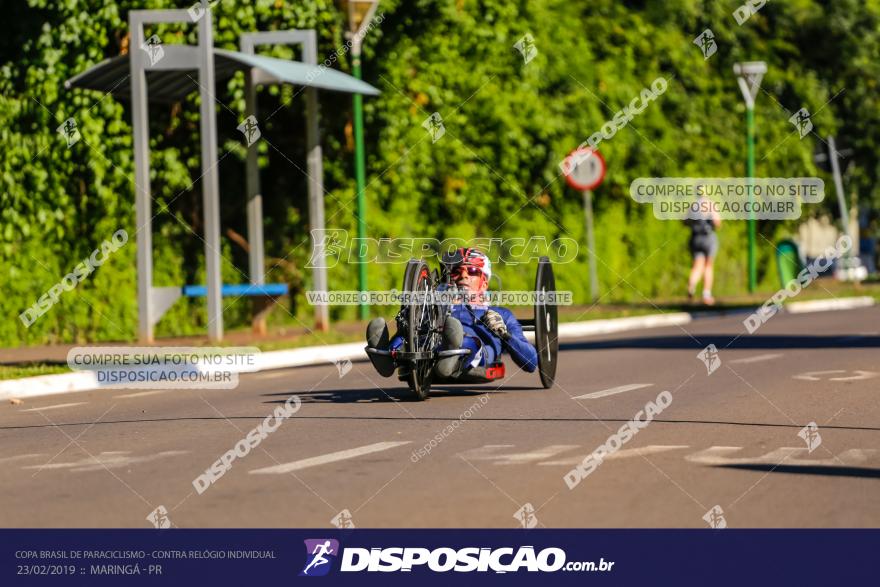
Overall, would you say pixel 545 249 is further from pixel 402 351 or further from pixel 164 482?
pixel 164 482

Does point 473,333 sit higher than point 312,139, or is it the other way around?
point 312,139

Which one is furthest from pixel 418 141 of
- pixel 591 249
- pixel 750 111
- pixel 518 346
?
pixel 518 346

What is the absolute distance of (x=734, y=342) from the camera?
2080cm

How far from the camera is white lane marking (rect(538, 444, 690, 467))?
32.0 ft

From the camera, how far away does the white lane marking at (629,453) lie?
32.0ft

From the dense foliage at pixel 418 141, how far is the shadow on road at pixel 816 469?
1399cm

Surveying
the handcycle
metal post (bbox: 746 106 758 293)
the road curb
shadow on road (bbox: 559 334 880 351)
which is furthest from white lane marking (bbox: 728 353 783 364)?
metal post (bbox: 746 106 758 293)

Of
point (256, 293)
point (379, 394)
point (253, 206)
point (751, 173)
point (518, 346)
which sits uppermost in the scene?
point (751, 173)

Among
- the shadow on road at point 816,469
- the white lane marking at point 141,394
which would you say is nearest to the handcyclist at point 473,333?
the white lane marking at point 141,394

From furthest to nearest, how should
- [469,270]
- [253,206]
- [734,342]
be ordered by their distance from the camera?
1. [253,206]
2. [734,342]
3. [469,270]

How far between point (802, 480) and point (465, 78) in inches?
736

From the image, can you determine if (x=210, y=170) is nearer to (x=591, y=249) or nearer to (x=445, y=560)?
(x=591, y=249)

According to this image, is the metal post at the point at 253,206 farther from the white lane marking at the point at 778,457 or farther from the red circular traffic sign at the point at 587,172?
the white lane marking at the point at 778,457

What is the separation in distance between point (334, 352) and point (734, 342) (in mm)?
5050
